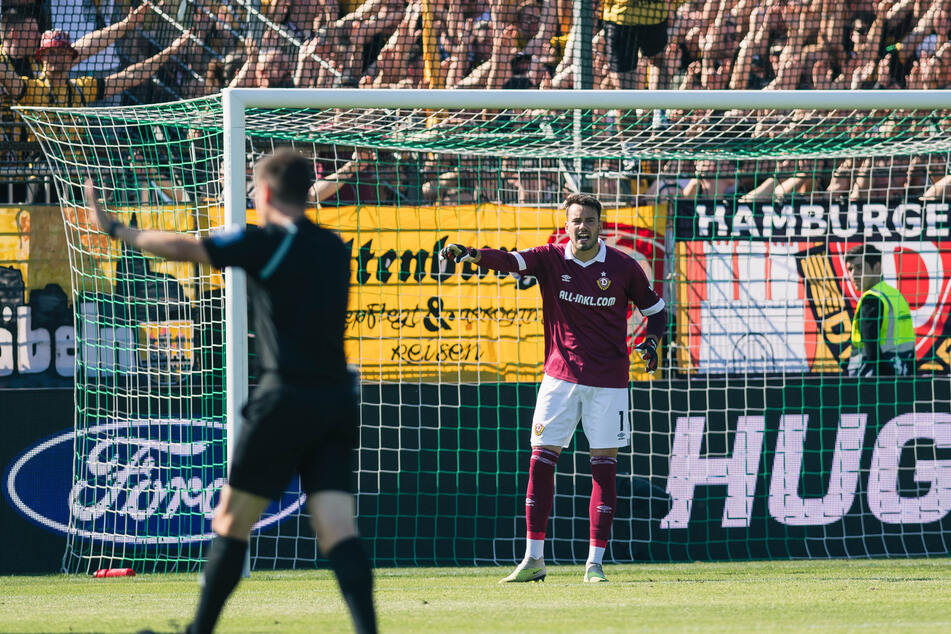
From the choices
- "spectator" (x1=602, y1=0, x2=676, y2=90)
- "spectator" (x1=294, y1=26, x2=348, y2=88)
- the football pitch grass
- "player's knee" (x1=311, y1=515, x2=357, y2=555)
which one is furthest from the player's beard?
"spectator" (x1=294, y1=26, x2=348, y2=88)

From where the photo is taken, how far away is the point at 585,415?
21.3 feet

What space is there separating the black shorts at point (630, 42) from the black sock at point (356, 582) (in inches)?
269

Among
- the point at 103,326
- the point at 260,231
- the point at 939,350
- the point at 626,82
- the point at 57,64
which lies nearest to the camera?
the point at 260,231

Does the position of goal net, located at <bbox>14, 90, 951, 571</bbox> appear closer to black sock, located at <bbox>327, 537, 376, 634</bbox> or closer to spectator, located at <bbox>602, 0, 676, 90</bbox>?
spectator, located at <bbox>602, 0, 676, 90</bbox>

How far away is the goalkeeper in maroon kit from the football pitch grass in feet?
1.36

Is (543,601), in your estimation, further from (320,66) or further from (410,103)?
(320,66)

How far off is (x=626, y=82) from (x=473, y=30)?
131 centimetres

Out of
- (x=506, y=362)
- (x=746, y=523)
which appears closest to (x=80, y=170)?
(x=506, y=362)

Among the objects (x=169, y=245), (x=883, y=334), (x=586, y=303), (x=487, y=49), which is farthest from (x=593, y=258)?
(x=487, y=49)

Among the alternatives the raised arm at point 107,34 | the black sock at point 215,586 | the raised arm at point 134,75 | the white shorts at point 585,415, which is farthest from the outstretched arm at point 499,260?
the raised arm at point 107,34

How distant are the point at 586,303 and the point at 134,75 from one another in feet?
15.0

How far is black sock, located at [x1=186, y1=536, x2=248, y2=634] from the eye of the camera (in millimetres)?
3629

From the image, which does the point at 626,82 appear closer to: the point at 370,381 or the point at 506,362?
the point at 506,362

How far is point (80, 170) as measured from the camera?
27.4ft
